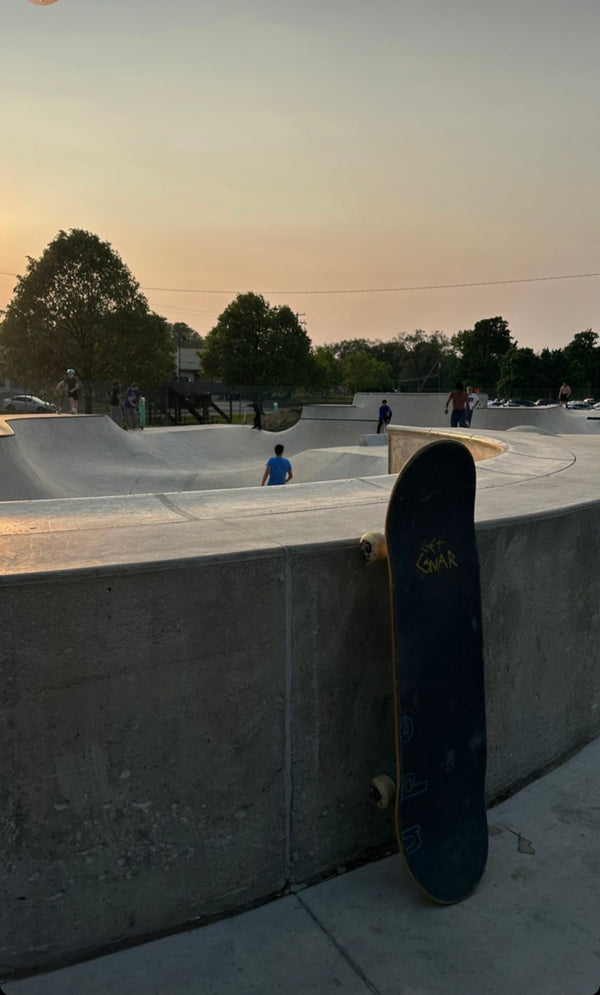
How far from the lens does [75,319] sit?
44281mm

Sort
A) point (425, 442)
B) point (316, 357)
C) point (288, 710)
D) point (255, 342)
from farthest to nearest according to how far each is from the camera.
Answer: point (316, 357)
point (255, 342)
point (425, 442)
point (288, 710)

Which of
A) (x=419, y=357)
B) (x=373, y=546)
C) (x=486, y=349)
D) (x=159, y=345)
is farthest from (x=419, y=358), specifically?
(x=373, y=546)

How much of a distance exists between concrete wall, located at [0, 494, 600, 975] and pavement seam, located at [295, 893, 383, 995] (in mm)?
165

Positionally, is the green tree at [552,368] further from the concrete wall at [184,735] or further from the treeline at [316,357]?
the concrete wall at [184,735]

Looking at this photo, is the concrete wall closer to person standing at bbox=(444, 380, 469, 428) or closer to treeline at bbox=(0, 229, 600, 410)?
person standing at bbox=(444, 380, 469, 428)

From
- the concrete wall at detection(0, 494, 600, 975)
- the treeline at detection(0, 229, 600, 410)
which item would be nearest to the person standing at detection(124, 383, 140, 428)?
the treeline at detection(0, 229, 600, 410)

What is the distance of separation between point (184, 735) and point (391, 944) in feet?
3.42

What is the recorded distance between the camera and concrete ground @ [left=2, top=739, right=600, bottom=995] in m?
2.22

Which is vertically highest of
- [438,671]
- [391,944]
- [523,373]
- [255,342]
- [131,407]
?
[255,342]

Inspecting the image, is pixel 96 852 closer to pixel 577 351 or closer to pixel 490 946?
pixel 490 946

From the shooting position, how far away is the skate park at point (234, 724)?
2.23m

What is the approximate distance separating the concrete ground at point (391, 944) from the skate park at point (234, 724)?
0.05ft

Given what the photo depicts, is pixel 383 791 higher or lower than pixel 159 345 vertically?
lower

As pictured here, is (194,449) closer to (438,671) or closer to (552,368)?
(438,671)
